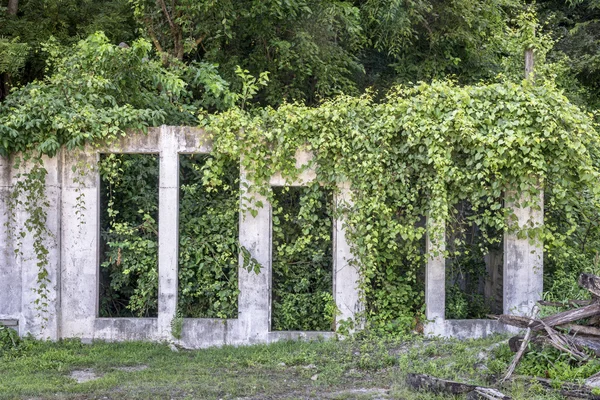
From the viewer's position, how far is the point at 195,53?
41.9ft

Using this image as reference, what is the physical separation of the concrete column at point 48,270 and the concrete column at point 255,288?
2289 mm

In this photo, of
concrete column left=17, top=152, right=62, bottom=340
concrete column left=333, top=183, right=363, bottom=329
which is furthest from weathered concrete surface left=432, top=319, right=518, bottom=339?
concrete column left=17, top=152, right=62, bottom=340

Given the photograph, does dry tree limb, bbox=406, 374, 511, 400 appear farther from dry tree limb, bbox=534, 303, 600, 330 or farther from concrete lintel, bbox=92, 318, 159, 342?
concrete lintel, bbox=92, 318, 159, 342

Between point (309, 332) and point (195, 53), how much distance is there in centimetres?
615

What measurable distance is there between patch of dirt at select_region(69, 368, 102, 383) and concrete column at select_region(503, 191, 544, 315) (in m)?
4.91

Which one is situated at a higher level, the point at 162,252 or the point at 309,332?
the point at 162,252

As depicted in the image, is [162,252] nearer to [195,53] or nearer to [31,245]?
[31,245]

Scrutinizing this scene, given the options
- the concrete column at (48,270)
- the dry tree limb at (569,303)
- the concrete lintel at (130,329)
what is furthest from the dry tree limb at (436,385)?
the concrete column at (48,270)

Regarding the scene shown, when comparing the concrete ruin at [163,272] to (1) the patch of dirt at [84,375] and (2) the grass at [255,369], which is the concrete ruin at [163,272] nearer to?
(2) the grass at [255,369]

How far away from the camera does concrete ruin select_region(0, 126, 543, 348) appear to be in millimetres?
8797

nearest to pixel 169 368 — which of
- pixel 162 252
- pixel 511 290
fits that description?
pixel 162 252

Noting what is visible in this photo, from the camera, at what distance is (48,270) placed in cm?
894

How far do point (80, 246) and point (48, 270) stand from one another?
19.5 inches

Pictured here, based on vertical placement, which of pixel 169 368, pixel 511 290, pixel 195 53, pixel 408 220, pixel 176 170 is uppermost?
pixel 195 53
